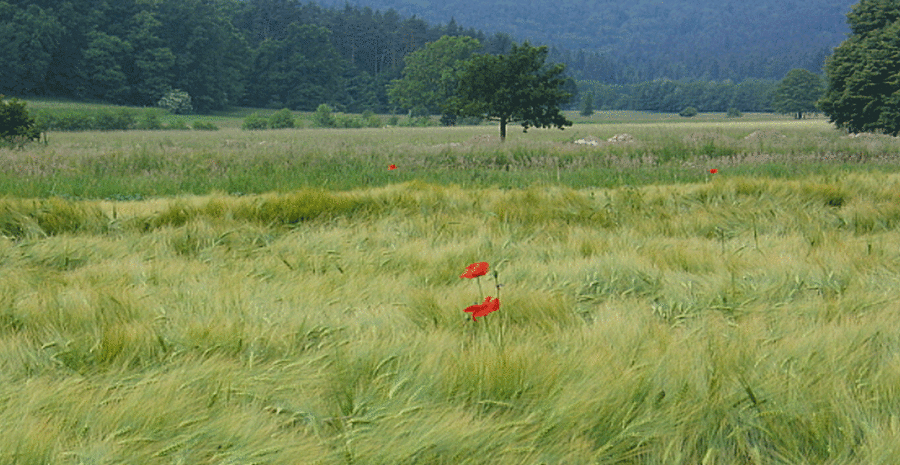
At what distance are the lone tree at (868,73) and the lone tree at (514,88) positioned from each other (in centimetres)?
1394

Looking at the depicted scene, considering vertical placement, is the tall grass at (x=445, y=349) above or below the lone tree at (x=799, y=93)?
below

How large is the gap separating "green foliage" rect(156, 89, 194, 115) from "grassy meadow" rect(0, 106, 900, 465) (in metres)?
55.2

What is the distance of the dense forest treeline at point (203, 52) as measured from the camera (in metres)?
53.0

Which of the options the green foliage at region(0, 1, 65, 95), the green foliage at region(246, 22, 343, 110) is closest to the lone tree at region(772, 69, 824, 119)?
the green foliage at region(246, 22, 343, 110)

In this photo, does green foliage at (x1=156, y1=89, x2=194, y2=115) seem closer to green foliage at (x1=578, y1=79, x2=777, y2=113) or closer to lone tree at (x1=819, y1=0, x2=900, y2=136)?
lone tree at (x1=819, y1=0, x2=900, y2=136)

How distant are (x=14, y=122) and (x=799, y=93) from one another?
82.6 meters

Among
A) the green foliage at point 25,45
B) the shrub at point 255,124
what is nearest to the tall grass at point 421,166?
the shrub at point 255,124

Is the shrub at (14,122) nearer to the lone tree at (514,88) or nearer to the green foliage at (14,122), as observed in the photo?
Result: the green foliage at (14,122)

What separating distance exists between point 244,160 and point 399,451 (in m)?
12.1

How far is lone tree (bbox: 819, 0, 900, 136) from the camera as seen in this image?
26.0 metres

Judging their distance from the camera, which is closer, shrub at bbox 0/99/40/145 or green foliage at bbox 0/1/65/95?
shrub at bbox 0/99/40/145

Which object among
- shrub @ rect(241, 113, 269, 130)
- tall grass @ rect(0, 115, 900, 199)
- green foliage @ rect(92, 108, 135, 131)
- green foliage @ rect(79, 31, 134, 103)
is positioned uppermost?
green foliage @ rect(79, 31, 134, 103)

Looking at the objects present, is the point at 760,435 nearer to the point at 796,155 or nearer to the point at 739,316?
the point at 739,316

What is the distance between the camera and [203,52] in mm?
63438
